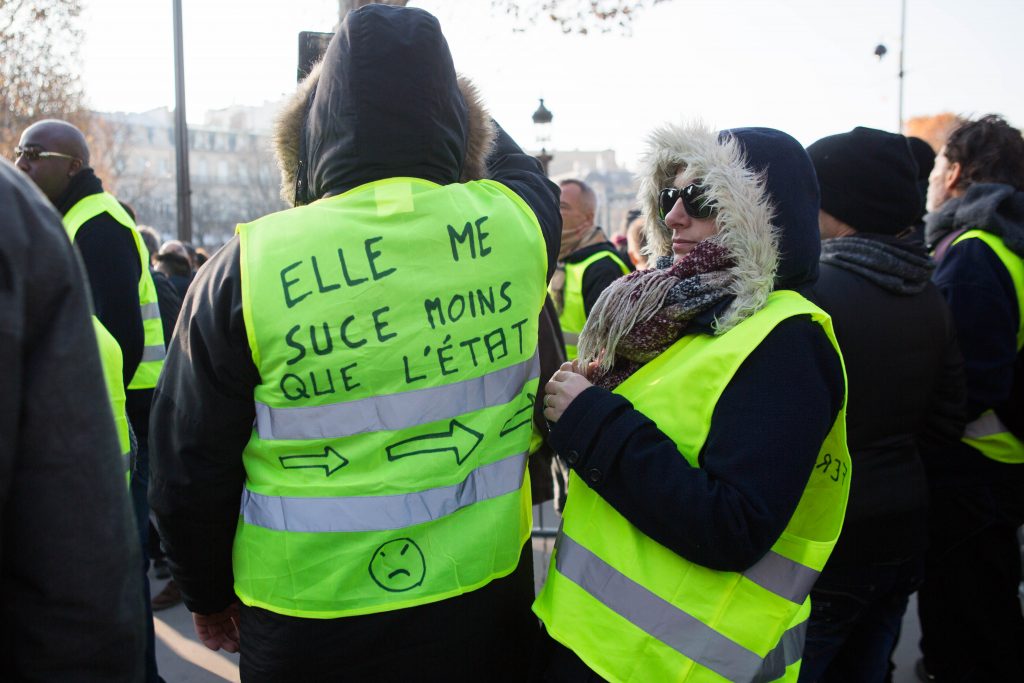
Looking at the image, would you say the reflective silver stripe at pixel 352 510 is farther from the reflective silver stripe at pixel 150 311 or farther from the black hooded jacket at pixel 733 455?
the reflective silver stripe at pixel 150 311

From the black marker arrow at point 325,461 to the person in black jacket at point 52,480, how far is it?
24.6 inches

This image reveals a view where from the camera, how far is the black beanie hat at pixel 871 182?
2557 mm

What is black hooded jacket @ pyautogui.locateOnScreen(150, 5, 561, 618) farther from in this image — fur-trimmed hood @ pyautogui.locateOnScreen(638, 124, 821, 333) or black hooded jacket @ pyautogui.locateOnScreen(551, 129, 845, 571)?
black hooded jacket @ pyautogui.locateOnScreen(551, 129, 845, 571)

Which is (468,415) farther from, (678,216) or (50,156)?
(50,156)

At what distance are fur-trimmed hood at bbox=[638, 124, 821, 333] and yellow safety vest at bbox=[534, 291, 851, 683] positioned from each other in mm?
Result: 70

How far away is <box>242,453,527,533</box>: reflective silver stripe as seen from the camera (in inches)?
62.1

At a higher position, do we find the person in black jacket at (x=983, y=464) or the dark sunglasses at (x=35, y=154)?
the dark sunglasses at (x=35, y=154)

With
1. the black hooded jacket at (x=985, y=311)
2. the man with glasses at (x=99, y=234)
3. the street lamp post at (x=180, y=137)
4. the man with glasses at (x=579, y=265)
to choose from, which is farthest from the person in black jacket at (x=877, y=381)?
the street lamp post at (x=180, y=137)

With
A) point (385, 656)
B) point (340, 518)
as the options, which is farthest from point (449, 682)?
point (340, 518)

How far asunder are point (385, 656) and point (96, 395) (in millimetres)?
926

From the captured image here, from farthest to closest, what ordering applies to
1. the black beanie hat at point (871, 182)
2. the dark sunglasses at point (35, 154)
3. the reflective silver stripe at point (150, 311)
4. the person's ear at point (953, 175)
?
1. the reflective silver stripe at point (150, 311)
2. the dark sunglasses at point (35, 154)
3. the person's ear at point (953, 175)
4. the black beanie hat at point (871, 182)

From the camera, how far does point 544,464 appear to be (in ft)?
8.59

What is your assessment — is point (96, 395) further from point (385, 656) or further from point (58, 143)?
point (58, 143)

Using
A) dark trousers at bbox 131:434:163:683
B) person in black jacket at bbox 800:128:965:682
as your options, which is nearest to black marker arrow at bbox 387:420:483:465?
dark trousers at bbox 131:434:163:683
